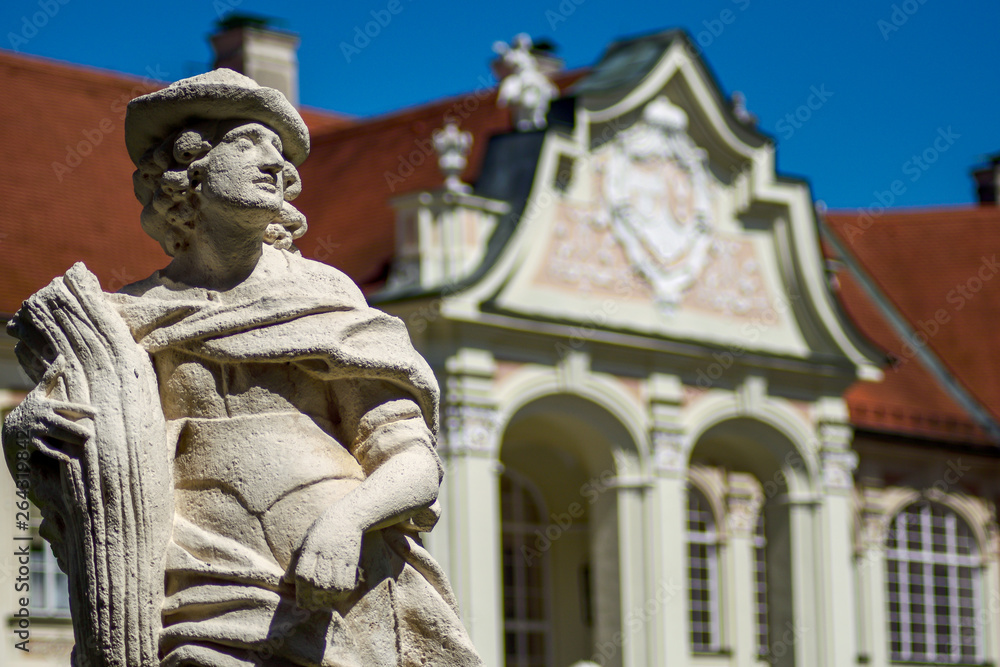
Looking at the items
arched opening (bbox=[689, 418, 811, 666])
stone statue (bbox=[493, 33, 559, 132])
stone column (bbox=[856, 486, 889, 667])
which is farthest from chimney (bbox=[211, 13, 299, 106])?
stone column (bbox=[856, 486, 889, 667])

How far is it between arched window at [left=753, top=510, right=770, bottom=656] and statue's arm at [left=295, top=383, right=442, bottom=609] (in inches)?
917

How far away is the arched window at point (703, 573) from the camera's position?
26984mm

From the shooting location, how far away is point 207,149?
4684mm

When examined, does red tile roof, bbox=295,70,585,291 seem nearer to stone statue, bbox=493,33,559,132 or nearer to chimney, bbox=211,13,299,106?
stone statue, bbox=493,33,559,132

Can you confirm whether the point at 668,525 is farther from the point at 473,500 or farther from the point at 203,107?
the point at 203,107

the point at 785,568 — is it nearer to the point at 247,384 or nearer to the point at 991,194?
the point at 991,194

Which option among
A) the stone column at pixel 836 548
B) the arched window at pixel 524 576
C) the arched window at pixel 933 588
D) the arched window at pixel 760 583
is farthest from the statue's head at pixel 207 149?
the arched window at pixel 933 588

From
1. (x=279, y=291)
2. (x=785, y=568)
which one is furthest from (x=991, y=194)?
(x=279, y=291)

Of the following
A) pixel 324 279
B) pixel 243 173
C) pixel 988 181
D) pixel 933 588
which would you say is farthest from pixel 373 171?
pixel 243 173

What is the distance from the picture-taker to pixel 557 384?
23.5m

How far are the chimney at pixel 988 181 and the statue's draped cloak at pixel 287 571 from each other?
3734 cm

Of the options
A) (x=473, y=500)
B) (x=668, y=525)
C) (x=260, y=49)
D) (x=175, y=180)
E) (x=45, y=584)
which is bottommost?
(x=45, y=584)

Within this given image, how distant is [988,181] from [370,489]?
38.0 m

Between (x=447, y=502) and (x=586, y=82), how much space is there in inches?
241
